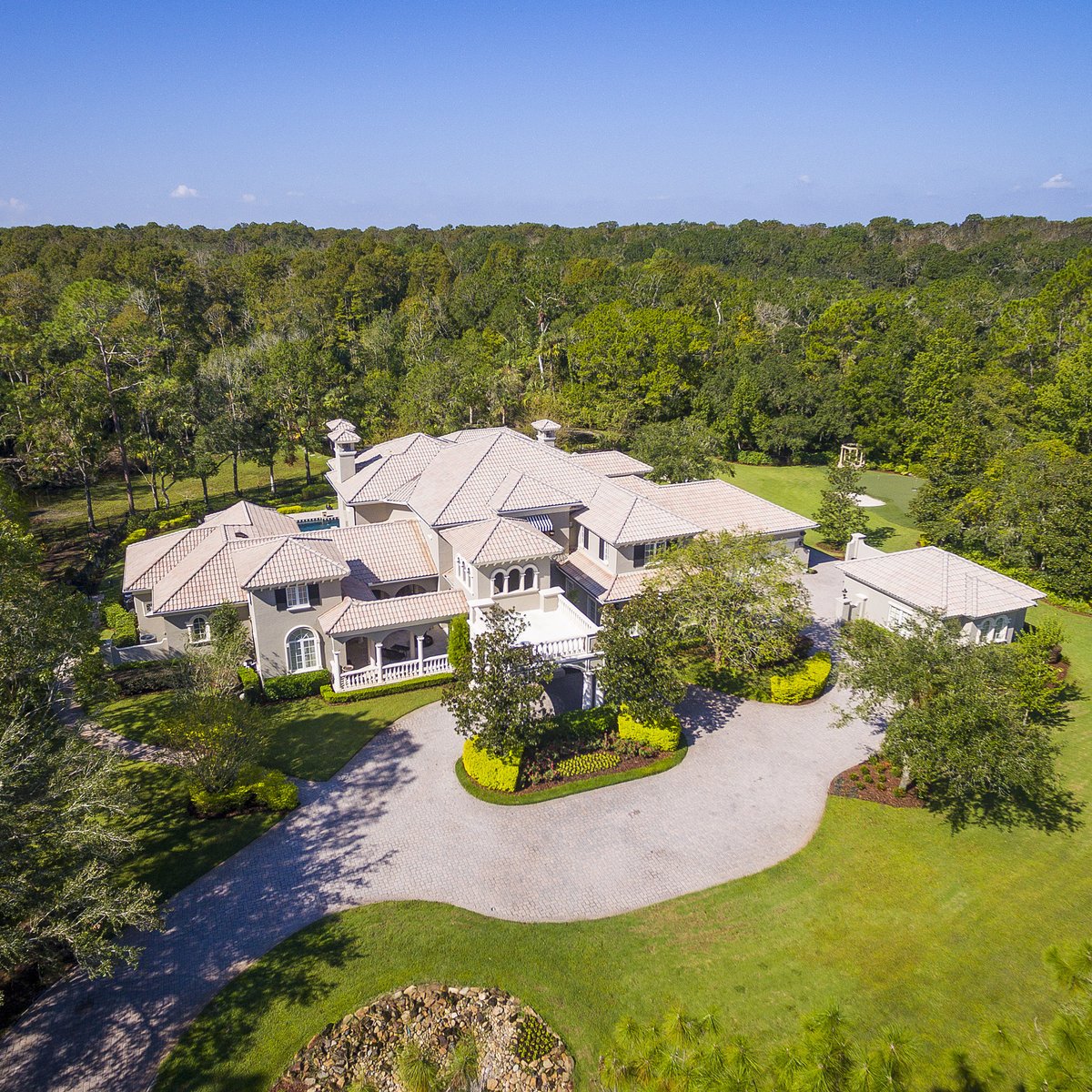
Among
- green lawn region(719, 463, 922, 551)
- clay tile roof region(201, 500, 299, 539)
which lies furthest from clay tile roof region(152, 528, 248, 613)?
green lawn region(719, 463, 922, 551)

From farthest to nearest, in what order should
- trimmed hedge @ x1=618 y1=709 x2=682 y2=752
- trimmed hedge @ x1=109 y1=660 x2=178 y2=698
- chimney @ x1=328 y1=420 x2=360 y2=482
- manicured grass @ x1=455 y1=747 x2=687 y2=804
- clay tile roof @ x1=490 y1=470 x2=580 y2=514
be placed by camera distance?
chimney @ x1=328 y1=420 x2=360 y2=482
clay tile roof @ x1=490 y1=470 x2=580 y2=514
trimmed hedge @ x1=109 y1=660 x2=178 y2=698
trimmed hedge @ x1=618 y1=709 x2=682 y2=752
manicured grass @ x1=455 y1=747 x2=687 y2=804

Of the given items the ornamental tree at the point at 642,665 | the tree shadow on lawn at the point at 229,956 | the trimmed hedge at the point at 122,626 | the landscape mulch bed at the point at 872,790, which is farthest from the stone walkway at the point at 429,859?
the trimmed hedge at the point at 122,626

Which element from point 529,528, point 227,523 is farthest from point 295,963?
point 227,523

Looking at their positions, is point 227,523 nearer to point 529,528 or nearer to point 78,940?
point 529,528

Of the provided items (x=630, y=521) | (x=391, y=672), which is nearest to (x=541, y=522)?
(x=630, y=521)

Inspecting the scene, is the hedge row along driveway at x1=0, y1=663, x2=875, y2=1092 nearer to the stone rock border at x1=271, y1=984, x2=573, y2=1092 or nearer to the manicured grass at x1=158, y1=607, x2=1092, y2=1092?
the manicured grass at x1=158, y1=607, x2=1092, y2=1092
